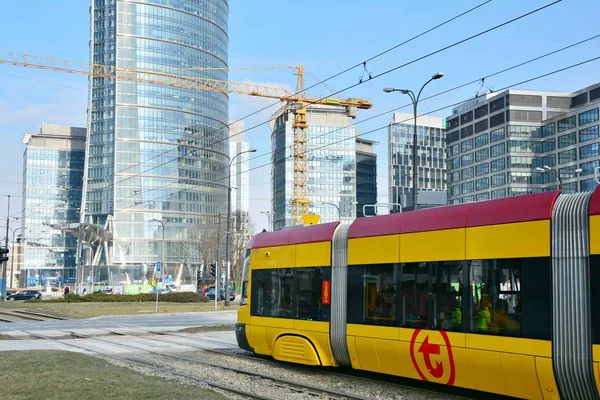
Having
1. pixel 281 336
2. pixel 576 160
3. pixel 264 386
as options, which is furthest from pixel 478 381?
pixel 576 160

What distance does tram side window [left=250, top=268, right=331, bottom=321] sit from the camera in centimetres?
1538

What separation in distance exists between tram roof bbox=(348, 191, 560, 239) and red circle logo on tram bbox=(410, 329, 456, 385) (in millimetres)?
1825

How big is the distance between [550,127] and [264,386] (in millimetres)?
107929

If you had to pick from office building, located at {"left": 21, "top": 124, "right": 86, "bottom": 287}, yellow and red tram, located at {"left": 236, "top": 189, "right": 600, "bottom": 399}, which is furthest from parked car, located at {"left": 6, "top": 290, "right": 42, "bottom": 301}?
office building, located at {"left": 21, "top": 124, "right": 86, "bottom": 287}

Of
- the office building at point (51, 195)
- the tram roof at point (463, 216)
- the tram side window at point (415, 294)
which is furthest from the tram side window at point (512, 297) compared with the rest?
the office building at point (51, 195)

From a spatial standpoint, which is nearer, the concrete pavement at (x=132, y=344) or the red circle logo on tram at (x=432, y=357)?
the red circle logo on tram at (x=432, y=357)

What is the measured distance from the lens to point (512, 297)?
1090cm

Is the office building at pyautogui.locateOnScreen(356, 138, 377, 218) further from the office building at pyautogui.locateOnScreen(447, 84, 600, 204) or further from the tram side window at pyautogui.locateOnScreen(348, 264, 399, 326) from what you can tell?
the tram side window at pyautogui.locateOnScreen(348, 264, 399, 326)

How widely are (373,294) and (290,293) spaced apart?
2.97 meters

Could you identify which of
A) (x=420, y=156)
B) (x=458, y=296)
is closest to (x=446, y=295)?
(x=458, y=296)

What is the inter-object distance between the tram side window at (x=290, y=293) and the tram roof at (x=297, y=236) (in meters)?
0.63

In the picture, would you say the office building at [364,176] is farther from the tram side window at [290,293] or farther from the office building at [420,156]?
the tram side window at [290,293]

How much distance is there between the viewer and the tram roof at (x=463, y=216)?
35.6ft

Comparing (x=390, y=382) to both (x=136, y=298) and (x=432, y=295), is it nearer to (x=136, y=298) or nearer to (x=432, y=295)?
(x=432, y=295)
